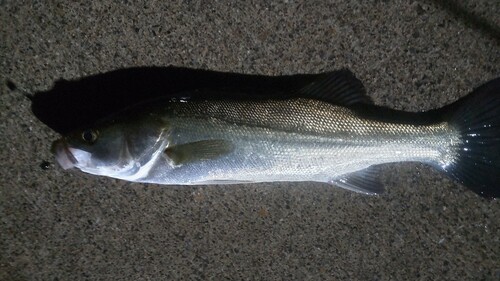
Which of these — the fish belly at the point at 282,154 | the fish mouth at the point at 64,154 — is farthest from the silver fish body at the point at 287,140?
the fish mouth at the point at 64,154

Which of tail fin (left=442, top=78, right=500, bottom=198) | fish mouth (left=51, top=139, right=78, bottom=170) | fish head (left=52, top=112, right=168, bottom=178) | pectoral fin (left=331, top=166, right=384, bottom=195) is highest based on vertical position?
tail fin (left=442, top=78, right=500, bottom=198)

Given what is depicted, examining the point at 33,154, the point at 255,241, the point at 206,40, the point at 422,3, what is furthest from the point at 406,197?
the point at 33,154

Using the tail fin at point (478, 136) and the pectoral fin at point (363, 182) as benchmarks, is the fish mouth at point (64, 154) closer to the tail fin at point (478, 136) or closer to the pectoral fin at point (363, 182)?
the pectoral fin at point (363, 182)

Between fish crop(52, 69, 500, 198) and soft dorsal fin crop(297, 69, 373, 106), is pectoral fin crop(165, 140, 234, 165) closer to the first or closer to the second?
fish crop(52, 69, 500, 198)

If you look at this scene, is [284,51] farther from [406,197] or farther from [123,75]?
[406,197]

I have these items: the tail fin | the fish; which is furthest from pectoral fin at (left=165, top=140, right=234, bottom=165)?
the tail fin

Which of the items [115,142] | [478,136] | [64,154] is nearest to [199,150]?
[115,142]
